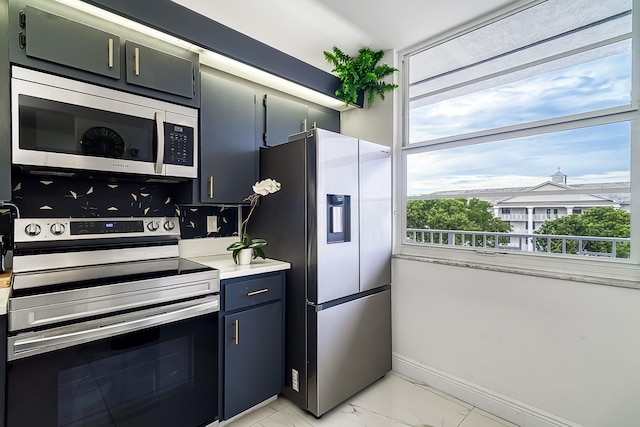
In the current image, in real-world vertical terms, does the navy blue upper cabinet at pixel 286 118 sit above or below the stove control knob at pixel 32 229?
above

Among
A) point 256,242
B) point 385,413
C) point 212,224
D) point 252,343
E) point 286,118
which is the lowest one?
point 385,413

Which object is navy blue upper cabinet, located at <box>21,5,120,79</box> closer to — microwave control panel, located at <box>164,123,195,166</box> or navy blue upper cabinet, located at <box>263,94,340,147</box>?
microwave control panel, located at <box>164,123,195,166</box>

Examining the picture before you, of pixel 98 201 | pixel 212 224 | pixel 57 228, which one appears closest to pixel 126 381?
pixel 57 228

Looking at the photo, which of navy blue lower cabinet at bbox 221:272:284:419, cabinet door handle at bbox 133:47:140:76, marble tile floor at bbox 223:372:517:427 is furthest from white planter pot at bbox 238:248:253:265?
cabinet door handle at bbox 133:47:140:76

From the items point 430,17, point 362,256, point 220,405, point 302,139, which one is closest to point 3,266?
Result: point 220,405

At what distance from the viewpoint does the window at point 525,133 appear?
5.27ft

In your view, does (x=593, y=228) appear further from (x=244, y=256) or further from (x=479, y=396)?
(x=244, y=256)

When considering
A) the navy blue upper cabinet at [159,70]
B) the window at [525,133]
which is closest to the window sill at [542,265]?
the window at [525,133]

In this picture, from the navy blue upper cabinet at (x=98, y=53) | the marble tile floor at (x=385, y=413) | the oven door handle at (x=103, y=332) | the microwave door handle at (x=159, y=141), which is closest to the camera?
the oven door handle at (x=103, y=332)

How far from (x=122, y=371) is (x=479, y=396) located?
83.2 inches

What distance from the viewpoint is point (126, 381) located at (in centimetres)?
140

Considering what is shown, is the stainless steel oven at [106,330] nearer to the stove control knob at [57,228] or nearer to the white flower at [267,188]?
the stove control knob at [57,228]

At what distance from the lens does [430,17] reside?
6.81 ft

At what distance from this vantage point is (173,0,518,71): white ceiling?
192cm
